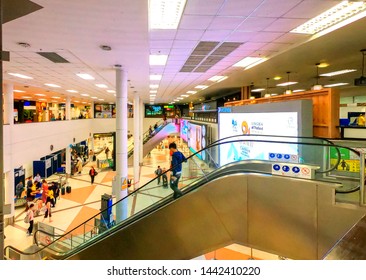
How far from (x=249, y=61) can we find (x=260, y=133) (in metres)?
2.45

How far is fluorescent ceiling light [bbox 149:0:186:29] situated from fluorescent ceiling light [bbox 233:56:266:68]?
141 inches

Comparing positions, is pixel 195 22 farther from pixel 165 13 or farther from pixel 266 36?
pixel 266 36

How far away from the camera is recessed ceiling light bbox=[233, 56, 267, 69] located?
7.23 meters

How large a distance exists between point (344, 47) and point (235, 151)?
12.8ft

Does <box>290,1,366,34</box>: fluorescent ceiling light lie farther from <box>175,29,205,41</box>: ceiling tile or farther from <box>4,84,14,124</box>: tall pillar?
<box>4,84,14,124</box>: tall pillar

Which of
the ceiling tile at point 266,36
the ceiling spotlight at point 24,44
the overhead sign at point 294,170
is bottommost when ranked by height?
the overhead sign at point 294,170

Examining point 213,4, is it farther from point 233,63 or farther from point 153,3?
point 233,63

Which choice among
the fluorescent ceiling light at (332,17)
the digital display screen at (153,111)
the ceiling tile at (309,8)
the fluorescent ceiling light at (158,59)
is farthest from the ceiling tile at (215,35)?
the digital display screen at (153,111)

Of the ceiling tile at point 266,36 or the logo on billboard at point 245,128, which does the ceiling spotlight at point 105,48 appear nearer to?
the ceiling tile at point 266,36

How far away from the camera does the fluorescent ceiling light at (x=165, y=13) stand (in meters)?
3.61

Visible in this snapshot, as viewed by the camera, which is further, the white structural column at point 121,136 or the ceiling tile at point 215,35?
the white structural column at point 121,136

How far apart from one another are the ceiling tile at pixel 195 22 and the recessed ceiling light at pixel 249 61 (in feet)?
10.3

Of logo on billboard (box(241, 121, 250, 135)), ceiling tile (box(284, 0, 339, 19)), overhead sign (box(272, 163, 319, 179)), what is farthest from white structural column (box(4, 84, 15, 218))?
ceiling tile (box(284, 0, 339, 19))

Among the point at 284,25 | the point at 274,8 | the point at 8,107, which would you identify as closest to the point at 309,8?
the point at 274,8
